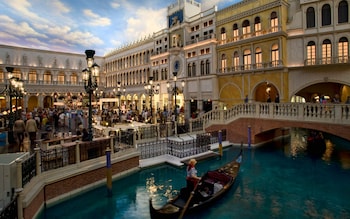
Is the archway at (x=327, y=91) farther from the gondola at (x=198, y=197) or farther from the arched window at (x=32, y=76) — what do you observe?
the arched window at (x=32, y=76)

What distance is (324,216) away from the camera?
6.82 metres

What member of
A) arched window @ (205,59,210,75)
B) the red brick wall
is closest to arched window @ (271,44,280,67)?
arched window @ (205,59,210,75)

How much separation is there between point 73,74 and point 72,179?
127ft

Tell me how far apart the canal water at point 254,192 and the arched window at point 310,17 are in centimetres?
1056

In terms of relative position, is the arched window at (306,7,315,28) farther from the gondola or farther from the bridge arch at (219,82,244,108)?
the gondola

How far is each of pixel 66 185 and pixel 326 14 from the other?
2035cm

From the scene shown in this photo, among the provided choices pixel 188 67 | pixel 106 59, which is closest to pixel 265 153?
pixel 188 67

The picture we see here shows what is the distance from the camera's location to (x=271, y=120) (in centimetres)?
1417

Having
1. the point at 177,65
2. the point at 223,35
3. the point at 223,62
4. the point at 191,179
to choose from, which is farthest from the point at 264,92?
the point at 191,179

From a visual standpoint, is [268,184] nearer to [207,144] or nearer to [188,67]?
[207,144]

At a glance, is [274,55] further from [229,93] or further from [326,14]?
[229,93]

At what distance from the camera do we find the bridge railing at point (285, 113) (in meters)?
11.6

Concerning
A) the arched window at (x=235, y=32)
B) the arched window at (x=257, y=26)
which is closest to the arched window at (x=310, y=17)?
the arched window at (x=257, y=26)

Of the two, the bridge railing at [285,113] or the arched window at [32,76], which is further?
the arched window at [32,76]
